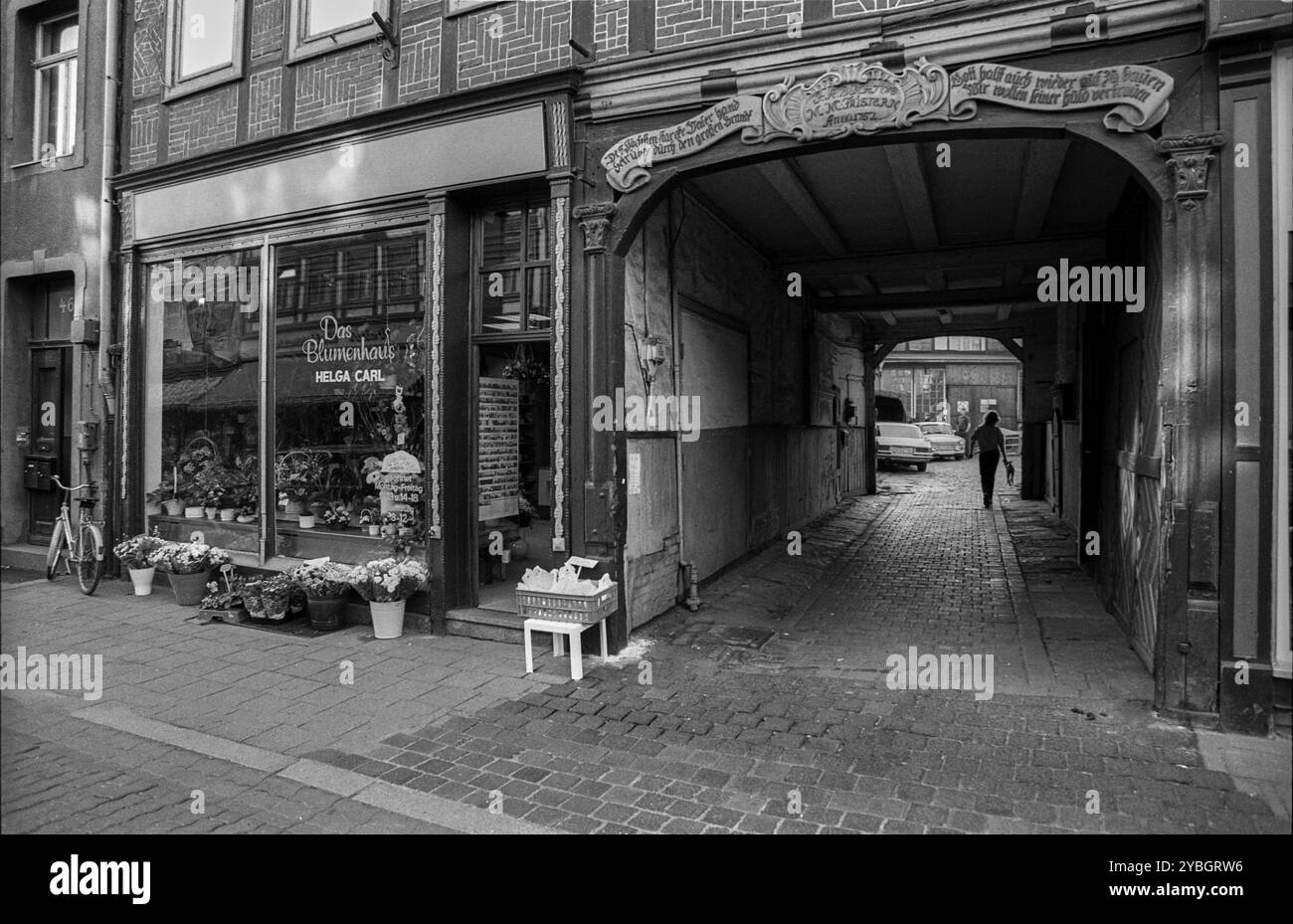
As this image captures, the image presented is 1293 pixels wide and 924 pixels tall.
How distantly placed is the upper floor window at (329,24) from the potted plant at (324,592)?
4841 millimetres

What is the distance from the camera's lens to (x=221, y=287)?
8977 millimetres

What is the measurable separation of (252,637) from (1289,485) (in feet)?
24.8

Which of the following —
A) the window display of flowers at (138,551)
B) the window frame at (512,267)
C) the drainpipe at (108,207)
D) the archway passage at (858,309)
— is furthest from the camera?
the drainpipe at (108,207)

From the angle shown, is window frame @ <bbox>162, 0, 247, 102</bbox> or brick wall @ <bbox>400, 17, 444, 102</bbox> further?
window frame @ <bbox>162, 0, 247, 102</bbox>

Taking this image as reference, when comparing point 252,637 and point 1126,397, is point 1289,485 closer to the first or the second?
point 1126,397

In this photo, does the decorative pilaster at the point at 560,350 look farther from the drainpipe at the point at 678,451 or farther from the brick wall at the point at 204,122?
the brick wall at the point at 204,122

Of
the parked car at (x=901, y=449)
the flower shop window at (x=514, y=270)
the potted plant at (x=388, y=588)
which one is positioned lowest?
the potted plant at (x=388, y=588)

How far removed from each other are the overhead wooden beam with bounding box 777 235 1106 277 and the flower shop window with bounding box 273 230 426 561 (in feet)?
19.4

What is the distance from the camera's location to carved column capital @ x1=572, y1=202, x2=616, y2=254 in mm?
6512

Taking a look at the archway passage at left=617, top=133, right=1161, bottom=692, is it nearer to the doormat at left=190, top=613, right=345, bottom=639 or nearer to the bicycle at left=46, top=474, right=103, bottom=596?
the doormat at left=190, top=613, right=345, bottom=639

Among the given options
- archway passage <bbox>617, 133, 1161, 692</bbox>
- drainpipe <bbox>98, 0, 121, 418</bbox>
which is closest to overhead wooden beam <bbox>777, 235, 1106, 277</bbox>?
archway passage <bbox>617, 133, 1161, 692</bbox>

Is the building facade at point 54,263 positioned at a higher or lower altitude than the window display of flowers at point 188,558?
higher

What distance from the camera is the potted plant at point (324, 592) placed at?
7316 millimetres

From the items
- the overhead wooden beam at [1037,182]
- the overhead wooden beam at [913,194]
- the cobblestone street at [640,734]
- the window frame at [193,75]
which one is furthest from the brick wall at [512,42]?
the cobblestone street at [640,734]
